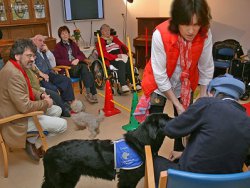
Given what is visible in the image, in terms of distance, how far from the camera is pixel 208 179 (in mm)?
870

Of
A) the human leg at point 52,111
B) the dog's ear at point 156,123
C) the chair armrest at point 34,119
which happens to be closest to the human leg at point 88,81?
the human leg at point 52,111

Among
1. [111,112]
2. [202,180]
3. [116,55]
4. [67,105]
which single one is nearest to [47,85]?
[67,105]

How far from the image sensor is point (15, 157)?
2393mm

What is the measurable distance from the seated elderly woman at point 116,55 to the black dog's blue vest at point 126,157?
96.2 inches

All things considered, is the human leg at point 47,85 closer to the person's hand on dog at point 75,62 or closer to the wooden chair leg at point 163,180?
the person's hand on dog at point 75,62

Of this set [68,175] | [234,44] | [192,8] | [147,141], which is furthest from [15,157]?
[234,44]

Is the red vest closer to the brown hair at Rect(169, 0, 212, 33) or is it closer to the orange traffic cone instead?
the brown hair at Rect(169, 0, 212, 33)

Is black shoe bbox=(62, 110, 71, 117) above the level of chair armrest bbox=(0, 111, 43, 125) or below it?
below

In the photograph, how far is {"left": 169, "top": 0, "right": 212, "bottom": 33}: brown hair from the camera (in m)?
1.27

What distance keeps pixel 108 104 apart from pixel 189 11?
2.16m

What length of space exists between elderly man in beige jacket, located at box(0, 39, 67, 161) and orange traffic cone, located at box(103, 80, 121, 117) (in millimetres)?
1097

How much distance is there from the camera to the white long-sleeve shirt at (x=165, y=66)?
1.48m

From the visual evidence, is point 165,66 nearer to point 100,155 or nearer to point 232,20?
point 100,155

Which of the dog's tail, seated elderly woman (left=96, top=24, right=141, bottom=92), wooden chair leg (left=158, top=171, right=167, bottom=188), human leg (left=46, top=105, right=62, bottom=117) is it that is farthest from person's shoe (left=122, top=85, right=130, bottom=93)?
wooden chair leg (left=158, top=171, right=167, bottom=188)
